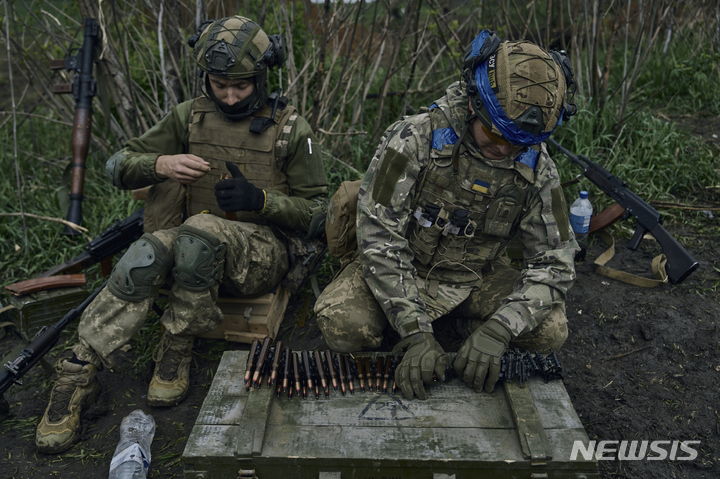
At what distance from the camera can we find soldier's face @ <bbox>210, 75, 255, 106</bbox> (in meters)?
3.78

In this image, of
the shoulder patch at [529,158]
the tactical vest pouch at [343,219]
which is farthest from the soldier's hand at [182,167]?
the shoulder patch at [529,158]

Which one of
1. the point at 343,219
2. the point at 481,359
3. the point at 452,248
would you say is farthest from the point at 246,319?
the point at 481,359

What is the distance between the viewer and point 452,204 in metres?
3.46

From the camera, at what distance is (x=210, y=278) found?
138 inches

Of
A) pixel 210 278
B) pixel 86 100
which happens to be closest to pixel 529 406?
pixel 210 278

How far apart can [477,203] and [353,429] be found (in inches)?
58.5

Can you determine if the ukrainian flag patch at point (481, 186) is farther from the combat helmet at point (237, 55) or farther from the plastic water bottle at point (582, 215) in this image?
the plastic water bottle at point (582, 215)

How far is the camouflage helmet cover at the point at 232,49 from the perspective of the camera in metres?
3.65

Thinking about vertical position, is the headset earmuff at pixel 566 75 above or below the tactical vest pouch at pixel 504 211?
above

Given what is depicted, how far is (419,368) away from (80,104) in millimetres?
4204

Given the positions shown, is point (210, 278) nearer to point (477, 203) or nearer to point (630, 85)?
point (477, 203)

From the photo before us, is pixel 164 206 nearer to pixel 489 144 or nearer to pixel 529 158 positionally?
pixel 489 144

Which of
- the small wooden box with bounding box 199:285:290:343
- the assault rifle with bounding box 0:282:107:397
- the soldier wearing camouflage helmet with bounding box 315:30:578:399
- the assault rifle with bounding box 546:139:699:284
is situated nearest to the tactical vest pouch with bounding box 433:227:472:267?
the soldier wearing camouflage helmet with bounding box 315:30:578:399

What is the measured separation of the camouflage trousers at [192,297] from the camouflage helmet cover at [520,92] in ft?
5.56
